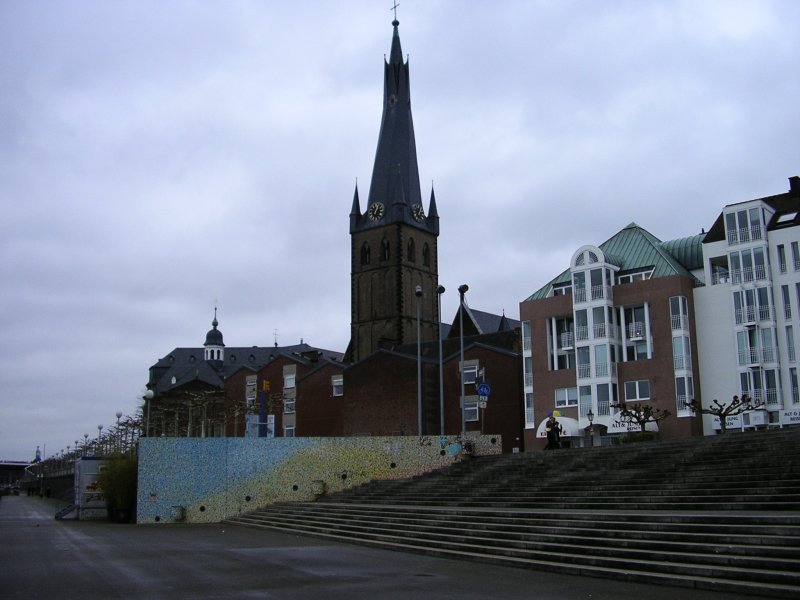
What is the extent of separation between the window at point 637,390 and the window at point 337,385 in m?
30.3

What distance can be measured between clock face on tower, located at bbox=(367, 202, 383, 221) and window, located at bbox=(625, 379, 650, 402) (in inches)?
1941

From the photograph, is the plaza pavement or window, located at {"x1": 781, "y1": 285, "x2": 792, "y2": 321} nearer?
the plaza pavement

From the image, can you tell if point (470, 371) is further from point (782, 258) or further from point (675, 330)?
point (782, 258)

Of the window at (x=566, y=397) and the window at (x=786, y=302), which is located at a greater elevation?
the window at (x=786, y=302)

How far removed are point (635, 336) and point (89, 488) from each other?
32.4 meters

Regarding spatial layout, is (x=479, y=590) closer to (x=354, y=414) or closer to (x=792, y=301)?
(x=792, y=301)

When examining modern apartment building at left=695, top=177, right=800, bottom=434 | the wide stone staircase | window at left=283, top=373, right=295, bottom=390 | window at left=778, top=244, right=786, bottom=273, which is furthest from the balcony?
window at left=283, top=373, right=295, bottom=390

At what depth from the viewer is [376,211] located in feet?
316

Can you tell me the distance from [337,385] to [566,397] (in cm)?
2735

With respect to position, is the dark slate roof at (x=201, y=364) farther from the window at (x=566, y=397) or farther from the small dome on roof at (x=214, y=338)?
the window at (x=566, y=397)

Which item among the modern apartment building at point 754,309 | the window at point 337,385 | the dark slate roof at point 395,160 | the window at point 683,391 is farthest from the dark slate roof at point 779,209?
the dark slate roof at point 395,160

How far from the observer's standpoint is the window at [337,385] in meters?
75.3

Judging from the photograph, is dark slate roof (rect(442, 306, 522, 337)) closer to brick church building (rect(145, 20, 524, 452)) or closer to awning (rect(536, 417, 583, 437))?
brick church building (rect(145, 20, 524, 452))

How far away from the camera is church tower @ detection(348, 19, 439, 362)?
3639 inches
